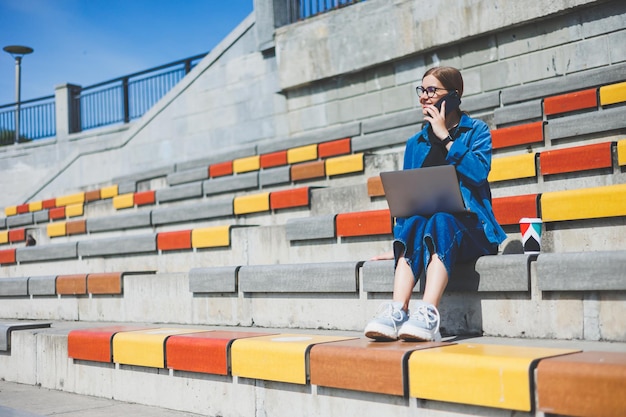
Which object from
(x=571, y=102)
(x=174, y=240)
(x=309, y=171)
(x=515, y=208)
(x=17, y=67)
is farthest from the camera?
(x=17, y=67)

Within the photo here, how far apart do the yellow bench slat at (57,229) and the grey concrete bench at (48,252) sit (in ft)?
2.47

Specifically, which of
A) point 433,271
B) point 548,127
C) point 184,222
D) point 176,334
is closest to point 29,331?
point 176,334

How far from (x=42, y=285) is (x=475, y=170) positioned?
3667mm

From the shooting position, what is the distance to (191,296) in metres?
4.29

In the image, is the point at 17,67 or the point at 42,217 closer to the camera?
the point at 42,217

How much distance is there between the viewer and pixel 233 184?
283 inches

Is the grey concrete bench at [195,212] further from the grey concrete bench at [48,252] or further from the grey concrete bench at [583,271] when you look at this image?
the grey concrete bench at [583,271]

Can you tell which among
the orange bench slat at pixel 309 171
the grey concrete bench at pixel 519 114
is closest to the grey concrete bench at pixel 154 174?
the orange bench slat at pixel 309 171

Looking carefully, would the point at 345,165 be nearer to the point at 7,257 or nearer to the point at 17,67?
the point at 7,257

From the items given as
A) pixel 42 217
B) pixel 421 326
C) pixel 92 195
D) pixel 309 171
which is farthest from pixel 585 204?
pixel 92 195

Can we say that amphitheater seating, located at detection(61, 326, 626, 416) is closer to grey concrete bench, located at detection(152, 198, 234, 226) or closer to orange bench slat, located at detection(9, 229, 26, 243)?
grey concrete bench, located at detection(152, 198, 234, 226)

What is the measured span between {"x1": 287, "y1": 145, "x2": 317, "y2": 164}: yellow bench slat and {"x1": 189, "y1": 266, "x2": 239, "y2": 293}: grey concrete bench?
3683 millimetres

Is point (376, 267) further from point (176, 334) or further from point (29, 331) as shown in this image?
point (29, 331)

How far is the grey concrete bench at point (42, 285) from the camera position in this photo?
17.8ft
